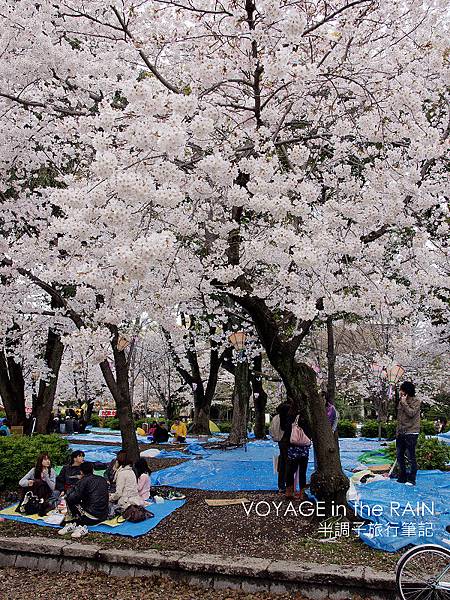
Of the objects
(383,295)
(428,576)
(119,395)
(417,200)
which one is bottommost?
(428,576)

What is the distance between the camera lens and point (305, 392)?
674cm

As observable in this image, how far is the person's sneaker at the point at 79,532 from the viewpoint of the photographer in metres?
6.08

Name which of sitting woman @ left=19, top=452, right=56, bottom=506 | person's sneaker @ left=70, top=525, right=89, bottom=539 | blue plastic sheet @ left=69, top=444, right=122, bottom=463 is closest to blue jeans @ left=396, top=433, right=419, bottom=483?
person's sneaker @ left=70, top=525, right=89, bottom=539

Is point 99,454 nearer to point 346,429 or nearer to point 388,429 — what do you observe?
point 388,429

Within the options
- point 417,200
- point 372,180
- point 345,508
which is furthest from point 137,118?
point 345,508

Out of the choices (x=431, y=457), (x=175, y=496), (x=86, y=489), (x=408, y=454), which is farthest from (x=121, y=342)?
(x=431, y=457)

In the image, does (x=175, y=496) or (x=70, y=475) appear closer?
(x=70, y=475)

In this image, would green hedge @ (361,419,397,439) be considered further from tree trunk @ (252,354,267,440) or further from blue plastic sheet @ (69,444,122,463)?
blue plastic sheet @ (69,444,122,463)

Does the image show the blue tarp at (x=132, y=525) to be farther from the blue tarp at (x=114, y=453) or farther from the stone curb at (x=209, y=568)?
the blue tarp at (x=114, y=453)

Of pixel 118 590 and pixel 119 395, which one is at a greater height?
pixel 119 395

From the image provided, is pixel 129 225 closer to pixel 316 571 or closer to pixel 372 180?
pixel 372 180

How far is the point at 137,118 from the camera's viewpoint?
5.14m

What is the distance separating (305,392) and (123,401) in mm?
4409

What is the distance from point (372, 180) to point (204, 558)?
4.10 m
